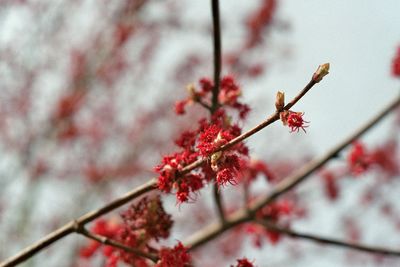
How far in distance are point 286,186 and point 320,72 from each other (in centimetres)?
237

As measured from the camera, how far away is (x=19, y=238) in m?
8.33

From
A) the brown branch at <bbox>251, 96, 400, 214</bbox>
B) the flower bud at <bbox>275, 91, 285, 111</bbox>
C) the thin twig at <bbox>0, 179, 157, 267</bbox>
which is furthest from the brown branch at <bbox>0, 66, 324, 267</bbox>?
the brown branch at <bbox>251, 96, 400, 214</bbox>

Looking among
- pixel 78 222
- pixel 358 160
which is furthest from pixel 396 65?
pixel 78 222

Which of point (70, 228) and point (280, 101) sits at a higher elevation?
point (70, 228)

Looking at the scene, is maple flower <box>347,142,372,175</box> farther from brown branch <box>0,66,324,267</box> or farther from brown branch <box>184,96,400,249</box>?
brown branch <box>0,66,324,267</box>

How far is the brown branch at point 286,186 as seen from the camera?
367 centimetres

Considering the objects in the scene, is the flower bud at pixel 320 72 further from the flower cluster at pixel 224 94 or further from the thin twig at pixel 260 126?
the flower cluster at pixel 224 94

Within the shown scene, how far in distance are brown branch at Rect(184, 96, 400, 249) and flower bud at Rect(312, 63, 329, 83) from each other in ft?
6.93

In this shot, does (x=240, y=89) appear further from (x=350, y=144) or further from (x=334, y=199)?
(x=334, y=199)

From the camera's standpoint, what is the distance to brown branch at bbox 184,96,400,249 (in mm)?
3672

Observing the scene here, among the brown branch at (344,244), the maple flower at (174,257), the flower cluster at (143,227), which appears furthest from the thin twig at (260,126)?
the brown branch at (344,244)

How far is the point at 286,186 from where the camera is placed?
3904mm

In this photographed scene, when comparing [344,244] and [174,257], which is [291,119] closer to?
[174,257]

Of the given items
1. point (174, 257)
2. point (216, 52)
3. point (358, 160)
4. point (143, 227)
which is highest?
point (216, 52)
